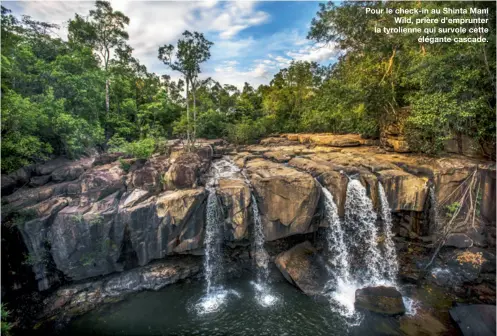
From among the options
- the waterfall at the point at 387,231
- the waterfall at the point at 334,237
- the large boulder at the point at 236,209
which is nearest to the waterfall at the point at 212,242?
the large boulder at the point at 236,209

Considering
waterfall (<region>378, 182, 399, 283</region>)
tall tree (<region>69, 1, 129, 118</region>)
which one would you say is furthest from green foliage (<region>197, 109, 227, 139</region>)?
waterfall (<region>378, 182, 399, 283</region>)

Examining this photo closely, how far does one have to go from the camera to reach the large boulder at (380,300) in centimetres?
802

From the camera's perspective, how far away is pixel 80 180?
10.1 meters

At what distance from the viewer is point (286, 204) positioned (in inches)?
397

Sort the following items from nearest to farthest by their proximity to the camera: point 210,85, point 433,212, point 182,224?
point 182,224 < point 433,212 < point 210,85

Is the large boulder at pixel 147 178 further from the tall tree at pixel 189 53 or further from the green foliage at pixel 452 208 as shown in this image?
the green foliage at pixel 452 208

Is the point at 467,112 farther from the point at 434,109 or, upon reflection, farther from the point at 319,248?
the point at 319,248

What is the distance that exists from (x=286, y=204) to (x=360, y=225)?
3833mm

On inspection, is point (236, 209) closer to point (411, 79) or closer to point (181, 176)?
point (181, 176)

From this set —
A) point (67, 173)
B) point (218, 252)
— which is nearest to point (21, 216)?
point (67, 173)

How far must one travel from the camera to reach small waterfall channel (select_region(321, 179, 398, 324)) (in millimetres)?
10219

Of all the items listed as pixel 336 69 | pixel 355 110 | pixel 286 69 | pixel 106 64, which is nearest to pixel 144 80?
pixel 106 64

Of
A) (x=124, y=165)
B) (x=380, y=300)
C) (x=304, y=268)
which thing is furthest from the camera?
(x=124, y=165)

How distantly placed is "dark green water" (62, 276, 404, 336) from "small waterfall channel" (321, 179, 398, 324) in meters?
2.43
